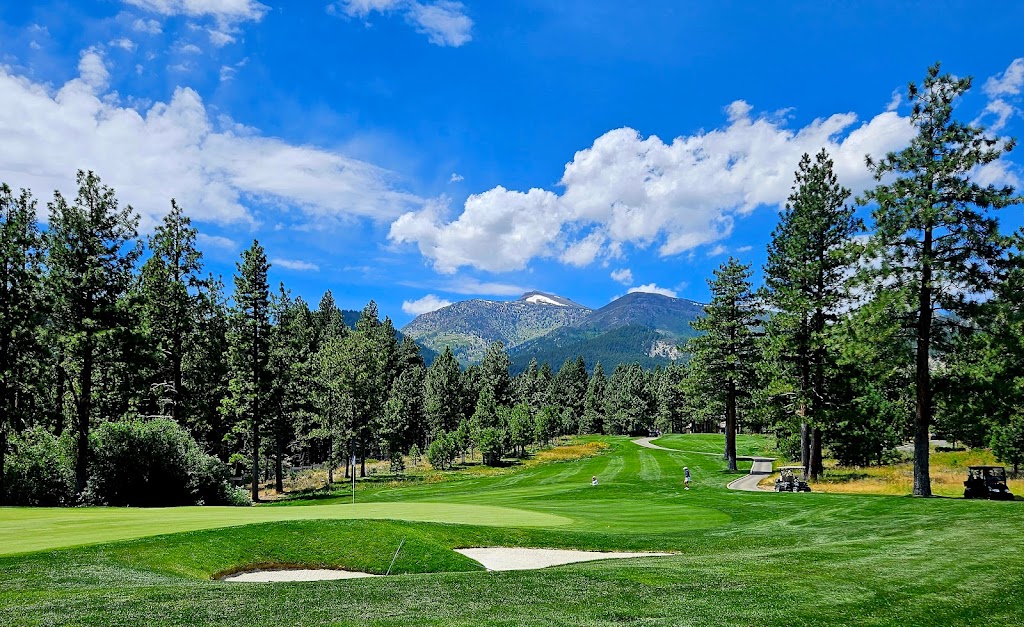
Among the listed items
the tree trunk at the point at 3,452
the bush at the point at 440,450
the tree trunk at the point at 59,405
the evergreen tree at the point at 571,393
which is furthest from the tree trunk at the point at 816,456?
the evergreen tree at the point at 571,393

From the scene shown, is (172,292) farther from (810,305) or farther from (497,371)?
(497,371)

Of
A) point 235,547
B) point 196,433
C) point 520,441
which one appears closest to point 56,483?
point 196,433

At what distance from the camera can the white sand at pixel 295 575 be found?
40.6 ft

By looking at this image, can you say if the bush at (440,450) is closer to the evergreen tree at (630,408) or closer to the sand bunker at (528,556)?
the sand bunker at (528,556)

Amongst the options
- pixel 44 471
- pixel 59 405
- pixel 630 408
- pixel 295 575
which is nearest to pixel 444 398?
pixel 59 405

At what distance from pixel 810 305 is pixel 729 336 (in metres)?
12.6

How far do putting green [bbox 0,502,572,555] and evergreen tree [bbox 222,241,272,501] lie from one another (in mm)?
17937

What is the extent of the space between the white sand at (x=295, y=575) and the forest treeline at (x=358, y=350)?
18.2 meters

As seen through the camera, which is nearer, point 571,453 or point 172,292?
point 172,292

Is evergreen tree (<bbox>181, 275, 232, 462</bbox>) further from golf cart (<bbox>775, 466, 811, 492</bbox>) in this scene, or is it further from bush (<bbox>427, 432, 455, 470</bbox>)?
golf cart (<bbox>775, 466, 811, 492</bbox>)

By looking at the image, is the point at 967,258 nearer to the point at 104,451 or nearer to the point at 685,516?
the point at 685,516

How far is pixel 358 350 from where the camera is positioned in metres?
47.9

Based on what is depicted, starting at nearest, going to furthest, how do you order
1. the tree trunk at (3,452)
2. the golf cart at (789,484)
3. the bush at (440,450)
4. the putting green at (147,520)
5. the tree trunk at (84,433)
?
the putting green at (147,520) < the tree trunk at (3,452) < the tree trunk at (84,433) < the golf cart at (789,484) < the bush at (440,450)

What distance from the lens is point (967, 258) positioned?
21.4 metres
